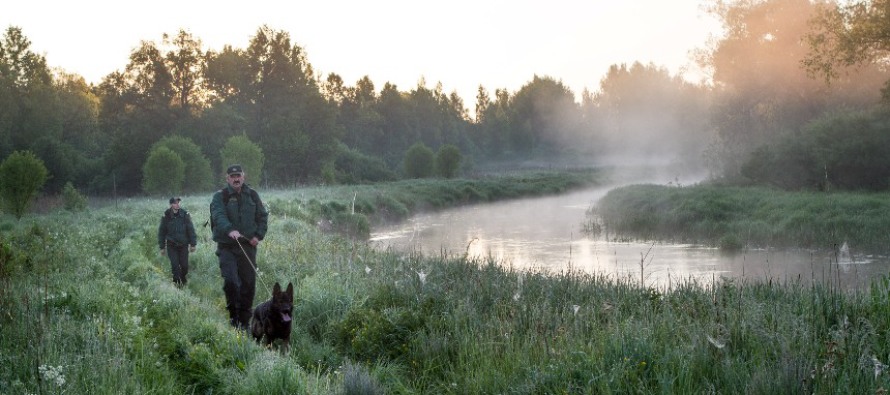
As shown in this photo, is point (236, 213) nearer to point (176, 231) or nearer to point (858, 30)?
point (176, 231)

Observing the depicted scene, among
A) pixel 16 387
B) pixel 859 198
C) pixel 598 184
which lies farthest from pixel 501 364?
pixel 598 184

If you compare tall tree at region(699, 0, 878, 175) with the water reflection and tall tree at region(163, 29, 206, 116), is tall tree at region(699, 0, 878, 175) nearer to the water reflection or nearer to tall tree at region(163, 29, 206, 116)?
the water reflection

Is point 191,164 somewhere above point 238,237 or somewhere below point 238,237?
above

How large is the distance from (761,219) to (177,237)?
22196 mm

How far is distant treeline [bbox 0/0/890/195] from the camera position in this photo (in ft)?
124

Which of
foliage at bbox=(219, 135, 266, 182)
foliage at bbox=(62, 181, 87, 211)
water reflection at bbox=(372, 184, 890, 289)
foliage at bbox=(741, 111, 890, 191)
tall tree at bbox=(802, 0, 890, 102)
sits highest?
tall tree at bbox=(802, 0, 890, 102)

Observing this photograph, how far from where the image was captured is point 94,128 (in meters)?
78.0

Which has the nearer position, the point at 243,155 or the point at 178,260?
the point at 178,260

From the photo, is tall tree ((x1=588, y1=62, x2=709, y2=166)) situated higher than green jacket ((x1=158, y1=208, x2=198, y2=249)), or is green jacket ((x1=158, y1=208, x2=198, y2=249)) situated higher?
tall tree ((x1=588, y1=62, x2=709, y2=166))

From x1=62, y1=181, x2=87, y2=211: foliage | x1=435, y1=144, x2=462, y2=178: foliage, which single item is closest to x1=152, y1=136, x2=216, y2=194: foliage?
x1=62, y1=181, x2=87, y2=211: foliage

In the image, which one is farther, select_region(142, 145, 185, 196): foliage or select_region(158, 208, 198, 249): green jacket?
select_region(142, 145, 185, 196): foliage

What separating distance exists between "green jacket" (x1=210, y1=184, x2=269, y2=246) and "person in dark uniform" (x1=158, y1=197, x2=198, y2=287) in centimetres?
381

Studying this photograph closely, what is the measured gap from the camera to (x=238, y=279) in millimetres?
10211

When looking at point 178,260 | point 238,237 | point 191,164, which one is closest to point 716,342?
point 238,237
